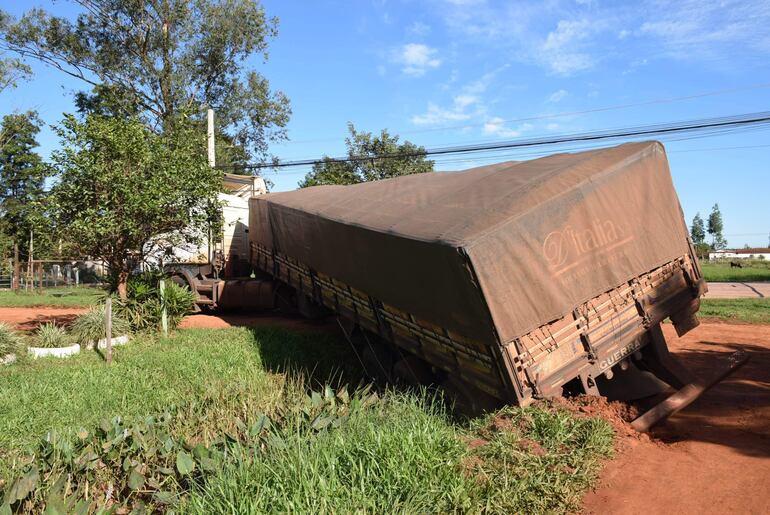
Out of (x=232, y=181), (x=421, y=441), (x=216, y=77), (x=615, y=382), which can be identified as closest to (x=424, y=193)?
(x=615, y=382)

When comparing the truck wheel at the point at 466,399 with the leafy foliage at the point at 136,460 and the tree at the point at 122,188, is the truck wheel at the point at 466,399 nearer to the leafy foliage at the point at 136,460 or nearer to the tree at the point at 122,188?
the leafy foliage at the point at 136,460

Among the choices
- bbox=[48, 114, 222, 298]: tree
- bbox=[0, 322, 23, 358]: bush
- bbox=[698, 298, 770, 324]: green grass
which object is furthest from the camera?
bbox=[698, 298, 770, 324]: green grass

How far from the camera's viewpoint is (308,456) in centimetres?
389

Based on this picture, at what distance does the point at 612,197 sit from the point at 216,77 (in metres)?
26.3

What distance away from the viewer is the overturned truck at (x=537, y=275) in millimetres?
5008

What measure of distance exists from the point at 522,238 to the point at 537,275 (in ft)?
1.18

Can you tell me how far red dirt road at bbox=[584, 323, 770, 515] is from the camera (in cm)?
397

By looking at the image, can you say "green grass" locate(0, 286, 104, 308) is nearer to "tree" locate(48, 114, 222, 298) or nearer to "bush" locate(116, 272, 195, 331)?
"bush" locate(116, 272, 195, 331)

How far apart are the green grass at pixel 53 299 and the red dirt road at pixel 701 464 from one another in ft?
48.9

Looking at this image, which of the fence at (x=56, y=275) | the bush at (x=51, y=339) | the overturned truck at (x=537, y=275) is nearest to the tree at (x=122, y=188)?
the bush at (x=51, y=339)

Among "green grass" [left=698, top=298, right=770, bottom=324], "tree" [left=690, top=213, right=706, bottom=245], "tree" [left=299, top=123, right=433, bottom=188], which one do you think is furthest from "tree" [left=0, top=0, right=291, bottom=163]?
"tree" [left=690, top=213, right=706, bottom=245]

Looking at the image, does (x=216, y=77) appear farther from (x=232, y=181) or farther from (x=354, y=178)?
(x=232, y=181)

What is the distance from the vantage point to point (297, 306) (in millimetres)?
13711

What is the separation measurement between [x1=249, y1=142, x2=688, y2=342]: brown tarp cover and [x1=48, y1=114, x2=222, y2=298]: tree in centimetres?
498
